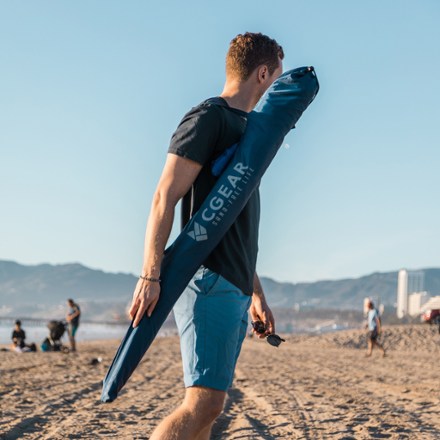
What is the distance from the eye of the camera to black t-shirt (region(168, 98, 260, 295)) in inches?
110

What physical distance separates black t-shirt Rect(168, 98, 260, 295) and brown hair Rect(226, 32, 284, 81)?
6.7 inches

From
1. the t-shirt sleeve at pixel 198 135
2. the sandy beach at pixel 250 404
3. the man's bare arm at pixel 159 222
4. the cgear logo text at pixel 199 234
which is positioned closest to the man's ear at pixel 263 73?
the t-shirt sleeve at pixel 198 135

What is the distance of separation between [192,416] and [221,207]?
79 centimetres

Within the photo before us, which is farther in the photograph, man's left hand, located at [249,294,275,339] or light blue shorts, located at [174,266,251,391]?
man's left hand, located at [249,294,275,339]

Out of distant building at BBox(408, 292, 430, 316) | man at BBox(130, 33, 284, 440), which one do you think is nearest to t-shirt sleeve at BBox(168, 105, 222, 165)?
man at BBox(130, 33, 284, 440)

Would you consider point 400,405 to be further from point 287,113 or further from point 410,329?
point 410,329

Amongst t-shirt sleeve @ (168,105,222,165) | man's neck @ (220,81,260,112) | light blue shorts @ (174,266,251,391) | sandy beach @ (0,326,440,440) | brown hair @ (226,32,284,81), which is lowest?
sandy beach @ (0,326,440,440)

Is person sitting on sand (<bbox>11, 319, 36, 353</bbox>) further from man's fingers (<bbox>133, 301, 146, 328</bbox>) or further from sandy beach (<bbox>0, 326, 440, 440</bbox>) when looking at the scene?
man's fingers (<bbox>133, 301, 146, 328</bbox>)

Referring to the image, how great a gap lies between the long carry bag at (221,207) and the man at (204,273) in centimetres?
6

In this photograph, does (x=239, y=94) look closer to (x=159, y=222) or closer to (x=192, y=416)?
(x=159, y=222)

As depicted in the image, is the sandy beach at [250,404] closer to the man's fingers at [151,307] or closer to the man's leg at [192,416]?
the man's leg at [192,416]

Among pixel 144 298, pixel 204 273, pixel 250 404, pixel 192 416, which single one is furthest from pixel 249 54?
pixel 250 404

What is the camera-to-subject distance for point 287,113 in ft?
9.83

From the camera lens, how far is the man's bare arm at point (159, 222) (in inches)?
106
